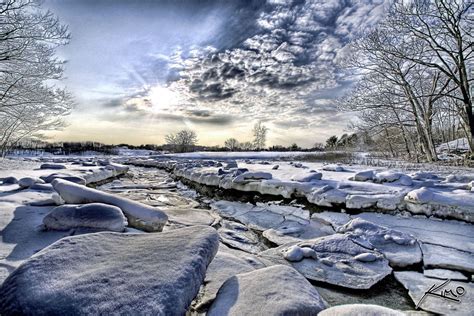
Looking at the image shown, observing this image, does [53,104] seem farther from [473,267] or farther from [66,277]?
[473,267]

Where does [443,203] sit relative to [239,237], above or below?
above

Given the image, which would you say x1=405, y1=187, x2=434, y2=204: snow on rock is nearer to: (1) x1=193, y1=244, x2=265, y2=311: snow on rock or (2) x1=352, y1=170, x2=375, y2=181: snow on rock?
(2) x1=352, y1=170, x2=375, y2=181: snow on rock

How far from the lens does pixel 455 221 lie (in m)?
3.69

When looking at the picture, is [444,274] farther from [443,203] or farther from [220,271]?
[220,271]

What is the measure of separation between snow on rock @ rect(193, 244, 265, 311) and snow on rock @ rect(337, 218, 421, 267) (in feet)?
4.62

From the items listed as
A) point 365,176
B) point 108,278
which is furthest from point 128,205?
point 365,176

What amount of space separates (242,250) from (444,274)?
6.41 ft

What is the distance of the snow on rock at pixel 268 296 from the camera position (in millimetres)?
1455

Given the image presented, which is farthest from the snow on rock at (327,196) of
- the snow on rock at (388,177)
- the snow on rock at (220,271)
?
the snow on rock at (220,271)

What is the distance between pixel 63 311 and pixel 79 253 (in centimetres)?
50

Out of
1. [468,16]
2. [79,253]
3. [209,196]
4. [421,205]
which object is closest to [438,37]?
[468,16]

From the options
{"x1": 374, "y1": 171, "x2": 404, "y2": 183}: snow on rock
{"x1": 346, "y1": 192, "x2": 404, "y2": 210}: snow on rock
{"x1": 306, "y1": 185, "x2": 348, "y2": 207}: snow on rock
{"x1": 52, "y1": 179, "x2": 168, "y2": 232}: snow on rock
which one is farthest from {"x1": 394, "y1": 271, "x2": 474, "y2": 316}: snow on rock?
{"x1": 374, "y1": 171, "x2": 404, "y2": 183}: snow on rock

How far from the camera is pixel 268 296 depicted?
5.10 feet

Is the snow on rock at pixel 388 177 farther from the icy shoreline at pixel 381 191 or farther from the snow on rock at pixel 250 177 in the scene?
the snow on rock at pixel 250 177
